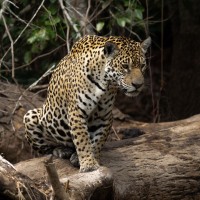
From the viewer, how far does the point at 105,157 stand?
27.5 feet

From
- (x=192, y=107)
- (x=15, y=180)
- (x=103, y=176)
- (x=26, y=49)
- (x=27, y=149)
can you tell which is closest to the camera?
(x=15, y=180)

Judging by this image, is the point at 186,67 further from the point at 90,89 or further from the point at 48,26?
the point at 90,89

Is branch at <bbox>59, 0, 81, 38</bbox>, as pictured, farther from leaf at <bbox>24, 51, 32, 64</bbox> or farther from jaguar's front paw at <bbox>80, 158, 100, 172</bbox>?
jaguar's front paw at <bbox>80, 158, 100, 172</bbox>

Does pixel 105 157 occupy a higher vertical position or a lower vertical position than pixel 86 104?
lower

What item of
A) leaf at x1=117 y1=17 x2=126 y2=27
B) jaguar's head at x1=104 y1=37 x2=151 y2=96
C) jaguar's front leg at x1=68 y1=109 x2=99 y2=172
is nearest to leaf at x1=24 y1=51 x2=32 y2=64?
leaf at x1=117 y1=17 x2=126 y2=27

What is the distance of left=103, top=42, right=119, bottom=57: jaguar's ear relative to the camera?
7.50 meters

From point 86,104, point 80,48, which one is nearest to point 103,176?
point 86,104

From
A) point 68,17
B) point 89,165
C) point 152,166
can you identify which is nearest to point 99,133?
point 89,165

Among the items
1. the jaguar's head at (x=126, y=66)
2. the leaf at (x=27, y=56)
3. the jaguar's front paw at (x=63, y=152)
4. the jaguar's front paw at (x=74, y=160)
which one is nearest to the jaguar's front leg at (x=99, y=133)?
the jaguar's front paw at (x=74, y=160)

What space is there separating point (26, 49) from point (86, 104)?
387cm

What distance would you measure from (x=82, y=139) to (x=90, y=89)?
0.52 meters

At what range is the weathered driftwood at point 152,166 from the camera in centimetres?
807

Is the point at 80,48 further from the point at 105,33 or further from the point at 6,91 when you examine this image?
the point at 105,33

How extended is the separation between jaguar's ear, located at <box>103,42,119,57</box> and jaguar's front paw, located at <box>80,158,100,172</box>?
1.09 m
